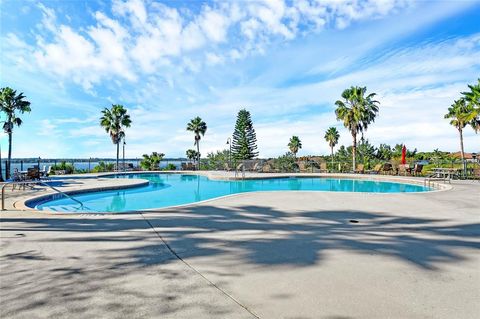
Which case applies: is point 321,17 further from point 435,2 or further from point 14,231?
point 14,231

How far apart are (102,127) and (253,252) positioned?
28.1 metres

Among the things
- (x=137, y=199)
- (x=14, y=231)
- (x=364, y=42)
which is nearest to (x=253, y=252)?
(x=14, y=231)

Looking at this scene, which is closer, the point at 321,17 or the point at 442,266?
the point at 442,266

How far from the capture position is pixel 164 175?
26.0m

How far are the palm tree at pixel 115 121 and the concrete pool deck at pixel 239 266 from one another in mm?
22876

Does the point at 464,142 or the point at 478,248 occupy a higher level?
the point at 464,142

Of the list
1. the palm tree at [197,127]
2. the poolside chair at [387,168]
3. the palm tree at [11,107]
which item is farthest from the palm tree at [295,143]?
the palm tree at [11,107]

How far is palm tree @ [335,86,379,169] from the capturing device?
23453mm

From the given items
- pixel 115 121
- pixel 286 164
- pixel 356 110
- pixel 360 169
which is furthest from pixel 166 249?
pixel 115 121

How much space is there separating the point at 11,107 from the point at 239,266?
20098 mm

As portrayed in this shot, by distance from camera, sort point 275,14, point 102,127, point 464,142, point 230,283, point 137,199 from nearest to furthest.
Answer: point 230,283 < point 275,14 < point 137,199 < point 464,142 < point 102,127

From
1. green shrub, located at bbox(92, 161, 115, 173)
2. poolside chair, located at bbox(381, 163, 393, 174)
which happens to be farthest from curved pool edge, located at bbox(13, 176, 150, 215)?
poolside chair, located at bbox(381, 163, 393, 174)

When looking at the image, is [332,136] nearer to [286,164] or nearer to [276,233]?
[286,164]

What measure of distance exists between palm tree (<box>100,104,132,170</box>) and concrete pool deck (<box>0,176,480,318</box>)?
22.9 metres
